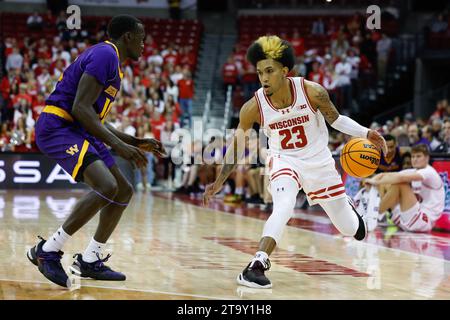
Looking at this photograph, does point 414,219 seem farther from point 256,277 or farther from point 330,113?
point 256,277

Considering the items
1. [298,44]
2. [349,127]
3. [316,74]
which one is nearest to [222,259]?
[349,127]

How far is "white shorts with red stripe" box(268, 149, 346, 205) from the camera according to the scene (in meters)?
5.94

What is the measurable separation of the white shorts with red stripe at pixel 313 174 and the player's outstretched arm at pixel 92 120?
4.05 ft

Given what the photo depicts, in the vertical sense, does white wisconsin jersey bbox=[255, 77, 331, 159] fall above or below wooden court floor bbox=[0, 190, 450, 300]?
above

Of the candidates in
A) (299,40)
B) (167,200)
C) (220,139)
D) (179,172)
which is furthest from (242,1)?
(167,200)

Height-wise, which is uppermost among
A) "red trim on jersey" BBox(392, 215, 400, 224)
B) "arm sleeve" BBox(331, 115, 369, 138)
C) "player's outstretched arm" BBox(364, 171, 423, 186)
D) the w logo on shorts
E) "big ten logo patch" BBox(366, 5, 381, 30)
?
"big ten logo patch" BBox(366, 5, 381, 30)

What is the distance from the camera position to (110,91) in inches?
216

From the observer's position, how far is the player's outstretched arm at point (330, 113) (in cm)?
593

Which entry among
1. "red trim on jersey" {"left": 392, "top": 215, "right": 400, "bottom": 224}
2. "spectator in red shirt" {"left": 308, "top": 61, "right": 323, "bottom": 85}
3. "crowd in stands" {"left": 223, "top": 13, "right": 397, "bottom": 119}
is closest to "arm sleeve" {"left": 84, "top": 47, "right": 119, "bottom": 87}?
"red trim on jersey" {"left": 392, "top": 215, "right": 400, "bottom": 224}

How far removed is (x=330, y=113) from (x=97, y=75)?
179 cm

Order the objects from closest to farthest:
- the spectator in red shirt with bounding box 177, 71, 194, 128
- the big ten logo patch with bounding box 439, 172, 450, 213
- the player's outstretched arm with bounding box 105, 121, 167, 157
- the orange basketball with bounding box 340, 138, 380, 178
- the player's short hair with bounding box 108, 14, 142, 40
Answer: the player's outstretched arm with bounding box 105, 121, 167, 157
the player's short hair with bounding box 108, 14, 142, 40
the orange basketball with bounding box 340, 138, 380, 178
the big ten logo patch with bounding box 439, 172, 450, 213
the spectator in red shirt with bounding box 177, 71, 194, 128

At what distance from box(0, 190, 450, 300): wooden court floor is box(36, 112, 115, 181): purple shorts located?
2.67ft

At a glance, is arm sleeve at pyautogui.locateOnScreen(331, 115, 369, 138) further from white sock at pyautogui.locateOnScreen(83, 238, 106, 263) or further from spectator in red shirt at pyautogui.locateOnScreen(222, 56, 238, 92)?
spectator in red shirt at pyautogui.locateOnScreen(222, 56, 238, 92)

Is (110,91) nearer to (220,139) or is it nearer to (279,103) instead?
(279,103)
